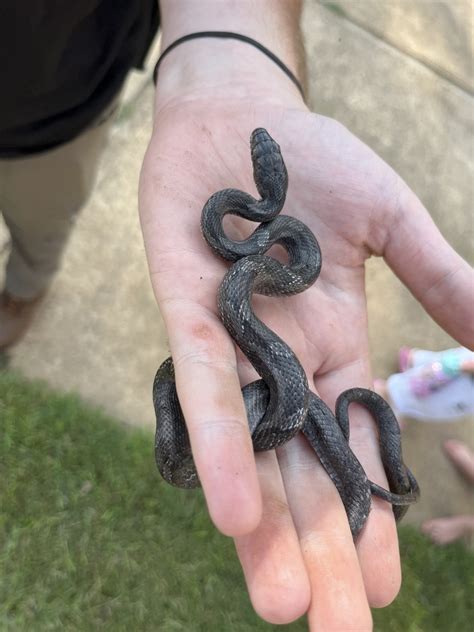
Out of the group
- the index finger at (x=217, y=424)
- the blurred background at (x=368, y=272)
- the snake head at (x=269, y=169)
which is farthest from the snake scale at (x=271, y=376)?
the blurred background at (x=368, y=272)

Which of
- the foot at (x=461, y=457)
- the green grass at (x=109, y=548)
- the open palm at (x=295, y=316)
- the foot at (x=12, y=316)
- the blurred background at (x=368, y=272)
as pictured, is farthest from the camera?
the foot at (x=461, y=457)

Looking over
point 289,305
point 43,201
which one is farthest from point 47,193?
point 289,305

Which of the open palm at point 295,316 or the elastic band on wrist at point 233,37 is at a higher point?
the elastic band on wrist at point 233,37

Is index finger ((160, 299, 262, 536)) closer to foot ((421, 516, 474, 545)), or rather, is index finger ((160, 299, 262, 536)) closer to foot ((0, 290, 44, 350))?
foot ((0, 290, 44, 350))

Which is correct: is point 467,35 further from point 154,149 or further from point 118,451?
point 118,451

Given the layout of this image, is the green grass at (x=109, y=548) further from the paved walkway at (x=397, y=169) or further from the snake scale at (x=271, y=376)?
the snake scale at (x=271, y=376)

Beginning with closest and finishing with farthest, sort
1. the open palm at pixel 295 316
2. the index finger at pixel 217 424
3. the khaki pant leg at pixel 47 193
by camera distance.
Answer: the index finger at pixel 217 424 < the open palm at pixel 295 316 < the khaki pant leg at pixel 47 193

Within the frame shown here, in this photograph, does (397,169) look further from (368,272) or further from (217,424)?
(217,424)
